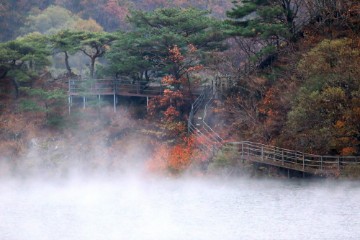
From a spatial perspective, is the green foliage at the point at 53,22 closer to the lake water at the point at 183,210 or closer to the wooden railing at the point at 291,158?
the lake water at the point at 183,210

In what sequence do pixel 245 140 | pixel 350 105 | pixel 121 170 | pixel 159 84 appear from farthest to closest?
pixel 159 84 → pixel 121 170 → pixel 245 140 → pixel 350 105

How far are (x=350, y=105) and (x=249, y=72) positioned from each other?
1239 cm

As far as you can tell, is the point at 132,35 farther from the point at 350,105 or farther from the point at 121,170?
the point at 350,105

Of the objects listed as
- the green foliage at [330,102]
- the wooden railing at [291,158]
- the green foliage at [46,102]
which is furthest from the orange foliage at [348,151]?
the green foliage at [46,102]

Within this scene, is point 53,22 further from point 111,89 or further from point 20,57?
point 111,89

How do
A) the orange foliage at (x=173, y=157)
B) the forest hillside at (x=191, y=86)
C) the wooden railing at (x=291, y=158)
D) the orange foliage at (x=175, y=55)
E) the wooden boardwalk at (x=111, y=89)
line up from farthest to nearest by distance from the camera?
the wooden boardwalk at (x=111, y=89)
the orange foliage at (x=175, y=55)
the orange foliage at (x=173, y=157)
the forest hillside at (x=191, y=86)
the wooden railing at (x=291, y=158)

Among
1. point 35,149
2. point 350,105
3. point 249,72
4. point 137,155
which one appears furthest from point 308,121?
point 35,149

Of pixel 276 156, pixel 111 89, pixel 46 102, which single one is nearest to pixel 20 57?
pixel 46 102

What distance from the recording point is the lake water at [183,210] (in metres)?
42.9

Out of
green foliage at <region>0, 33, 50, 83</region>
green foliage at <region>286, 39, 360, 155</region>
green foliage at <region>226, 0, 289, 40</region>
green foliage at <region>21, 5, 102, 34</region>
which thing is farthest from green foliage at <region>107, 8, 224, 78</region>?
green foliage at <region>21, 5, 102, 34</region>

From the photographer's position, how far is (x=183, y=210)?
4878 cm

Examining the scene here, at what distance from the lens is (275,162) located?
58.2m

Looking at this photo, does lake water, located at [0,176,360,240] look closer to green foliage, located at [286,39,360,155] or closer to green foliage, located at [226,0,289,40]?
green foliage, located at [286,39,360,155]

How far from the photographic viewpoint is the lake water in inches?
1689
